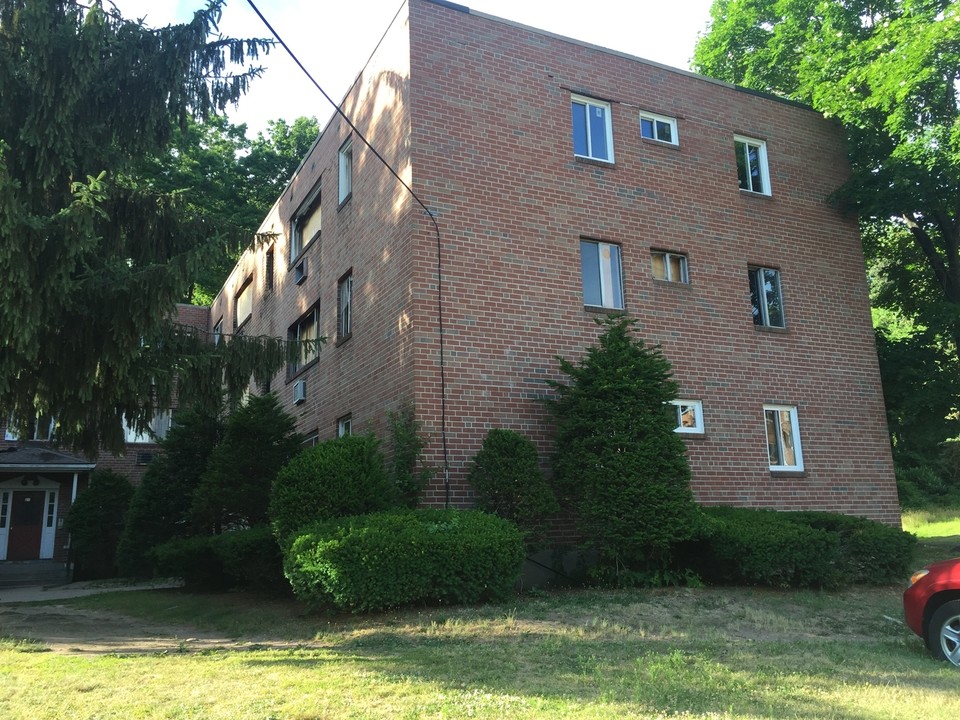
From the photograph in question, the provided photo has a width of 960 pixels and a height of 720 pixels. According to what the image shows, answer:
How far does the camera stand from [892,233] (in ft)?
65.3

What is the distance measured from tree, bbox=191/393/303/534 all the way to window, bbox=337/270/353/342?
6.42ft

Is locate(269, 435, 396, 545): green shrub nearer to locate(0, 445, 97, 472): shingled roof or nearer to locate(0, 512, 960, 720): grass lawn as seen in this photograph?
locate(0, 512, 960, 720): grass lawn

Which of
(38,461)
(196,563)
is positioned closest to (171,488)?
(196,563)

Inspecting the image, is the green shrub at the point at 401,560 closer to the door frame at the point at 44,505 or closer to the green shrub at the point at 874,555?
the green shrub at the point at 874,555

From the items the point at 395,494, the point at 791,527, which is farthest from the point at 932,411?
the point at 395,494

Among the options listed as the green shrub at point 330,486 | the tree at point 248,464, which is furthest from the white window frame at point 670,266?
the tree at point 248,464

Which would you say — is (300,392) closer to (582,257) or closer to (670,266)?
(582,257)

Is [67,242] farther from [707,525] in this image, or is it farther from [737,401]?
[737,401]

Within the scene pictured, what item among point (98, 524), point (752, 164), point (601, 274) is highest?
point (752, 164)

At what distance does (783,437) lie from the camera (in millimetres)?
14367

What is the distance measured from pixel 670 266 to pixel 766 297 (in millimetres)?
2215

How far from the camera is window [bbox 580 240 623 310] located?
1348 cm

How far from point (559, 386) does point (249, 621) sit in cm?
521

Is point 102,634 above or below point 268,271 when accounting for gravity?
below
